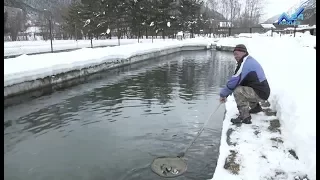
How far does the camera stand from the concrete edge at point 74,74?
69.0 inches

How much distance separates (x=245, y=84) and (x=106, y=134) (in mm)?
1889

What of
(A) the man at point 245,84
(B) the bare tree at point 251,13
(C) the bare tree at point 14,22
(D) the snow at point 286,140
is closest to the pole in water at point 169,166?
(D) the snow at point 286,140

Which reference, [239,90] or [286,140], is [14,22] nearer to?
[286,140]

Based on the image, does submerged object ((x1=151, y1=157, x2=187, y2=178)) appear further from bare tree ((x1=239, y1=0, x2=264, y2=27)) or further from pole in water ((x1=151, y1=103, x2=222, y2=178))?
bare tree ((x1=239, y1=0, x2=264, y2=27))

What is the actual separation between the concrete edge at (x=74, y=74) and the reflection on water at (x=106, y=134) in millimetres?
114

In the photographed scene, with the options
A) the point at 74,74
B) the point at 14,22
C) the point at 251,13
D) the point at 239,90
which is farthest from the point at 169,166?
the point at 251,13

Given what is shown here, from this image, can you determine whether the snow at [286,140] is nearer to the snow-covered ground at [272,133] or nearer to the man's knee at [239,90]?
the snow-covered ground at [272,133]

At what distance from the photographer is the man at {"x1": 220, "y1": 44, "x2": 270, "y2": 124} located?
3863mm

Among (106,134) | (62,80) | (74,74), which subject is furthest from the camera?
(74,74)

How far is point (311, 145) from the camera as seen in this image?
253 centimetres

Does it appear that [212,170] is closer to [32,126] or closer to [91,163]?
[91,163]

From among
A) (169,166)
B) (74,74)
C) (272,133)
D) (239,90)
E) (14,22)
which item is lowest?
(169,166)

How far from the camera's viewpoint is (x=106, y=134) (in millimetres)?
4195
